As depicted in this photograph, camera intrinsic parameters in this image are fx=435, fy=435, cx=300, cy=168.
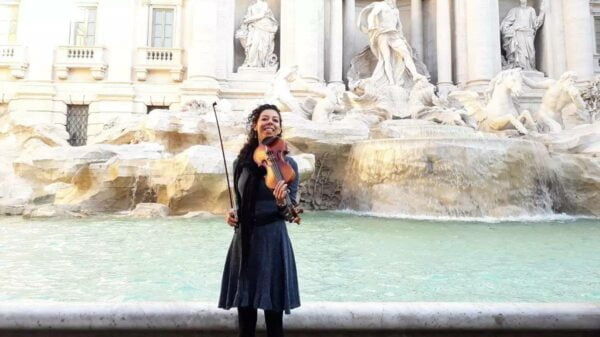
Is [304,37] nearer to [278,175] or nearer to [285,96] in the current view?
[285,96]

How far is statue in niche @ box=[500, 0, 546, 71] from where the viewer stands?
52.9ft

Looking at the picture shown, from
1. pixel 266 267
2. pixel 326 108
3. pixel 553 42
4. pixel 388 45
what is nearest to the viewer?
pixel 266 267

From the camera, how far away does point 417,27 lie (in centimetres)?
1683

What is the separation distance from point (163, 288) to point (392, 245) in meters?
2.56

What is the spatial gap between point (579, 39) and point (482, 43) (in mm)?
3618

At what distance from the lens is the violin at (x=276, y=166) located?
4.77 ft

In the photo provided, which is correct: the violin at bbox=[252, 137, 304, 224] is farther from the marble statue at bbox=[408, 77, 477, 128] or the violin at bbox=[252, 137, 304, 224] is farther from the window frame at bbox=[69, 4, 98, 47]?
the window frame at bbox=[69, 4, 98, 47]

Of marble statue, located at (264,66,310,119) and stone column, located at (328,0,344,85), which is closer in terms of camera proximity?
marble statue, located at (264,66,310,119)

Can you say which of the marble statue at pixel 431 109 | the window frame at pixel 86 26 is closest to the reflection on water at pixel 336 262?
the marble statue at pixel 431 109

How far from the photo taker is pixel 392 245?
469 centimetres

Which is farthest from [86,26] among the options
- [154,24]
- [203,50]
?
[203,50]

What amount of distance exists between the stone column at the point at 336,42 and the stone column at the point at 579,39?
826cm

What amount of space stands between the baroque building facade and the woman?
514 inches

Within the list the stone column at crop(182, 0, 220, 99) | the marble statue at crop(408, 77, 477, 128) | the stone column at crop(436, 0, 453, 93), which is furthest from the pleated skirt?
the stone column at crop(436, 0, 453, 93)
